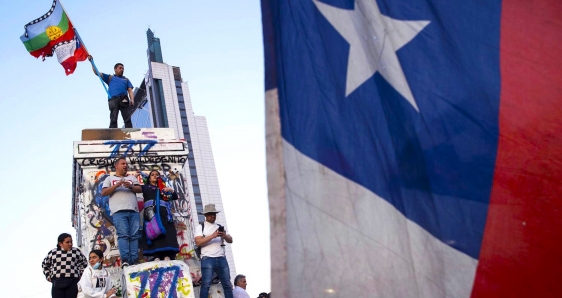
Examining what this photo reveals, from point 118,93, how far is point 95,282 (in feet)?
15.4

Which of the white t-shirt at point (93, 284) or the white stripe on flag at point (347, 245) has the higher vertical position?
the white t-shirt at point (93, 284)

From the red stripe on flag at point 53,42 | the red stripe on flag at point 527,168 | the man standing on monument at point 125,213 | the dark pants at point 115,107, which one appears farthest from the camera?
the red stripe on flag at point 53,42

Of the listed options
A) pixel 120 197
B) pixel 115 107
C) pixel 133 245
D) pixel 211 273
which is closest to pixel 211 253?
pixel 211 273

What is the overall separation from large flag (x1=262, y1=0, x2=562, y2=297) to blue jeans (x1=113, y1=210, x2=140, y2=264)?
7.12 m

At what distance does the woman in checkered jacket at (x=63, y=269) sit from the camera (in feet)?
30.5

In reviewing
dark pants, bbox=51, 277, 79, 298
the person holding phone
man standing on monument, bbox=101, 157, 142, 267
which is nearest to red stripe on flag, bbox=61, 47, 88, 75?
man standing on monument, bbox=101, 157, 142, 267

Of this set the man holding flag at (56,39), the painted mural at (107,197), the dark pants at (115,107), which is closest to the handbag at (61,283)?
the painted mural at (107,197)

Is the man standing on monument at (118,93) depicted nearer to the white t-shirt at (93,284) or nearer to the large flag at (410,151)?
the white t-shirt at (93,284)

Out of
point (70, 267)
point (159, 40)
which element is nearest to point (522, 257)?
point (70, 267)

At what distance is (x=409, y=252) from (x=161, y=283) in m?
6.89

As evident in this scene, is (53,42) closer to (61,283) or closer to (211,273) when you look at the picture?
(211,273)

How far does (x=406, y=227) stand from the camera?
12.4 ft

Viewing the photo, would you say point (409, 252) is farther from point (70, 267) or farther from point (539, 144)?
point (70, 267)

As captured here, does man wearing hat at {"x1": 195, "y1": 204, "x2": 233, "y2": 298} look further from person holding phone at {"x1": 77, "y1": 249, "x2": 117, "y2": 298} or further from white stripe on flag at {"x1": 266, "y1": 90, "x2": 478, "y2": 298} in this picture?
white stripe on flag at {"x1": 266, "y1": 90, "x2": 478, "y2": 298}
